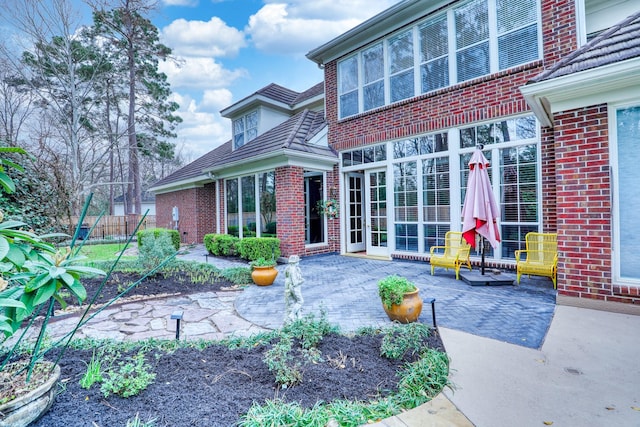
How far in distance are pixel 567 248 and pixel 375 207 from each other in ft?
16.1

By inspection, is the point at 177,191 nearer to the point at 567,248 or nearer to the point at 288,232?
the point at 288,232

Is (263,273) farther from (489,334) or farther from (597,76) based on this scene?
(597,76)

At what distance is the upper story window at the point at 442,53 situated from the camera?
632 centimetres

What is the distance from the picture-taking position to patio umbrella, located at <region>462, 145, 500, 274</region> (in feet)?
17.4

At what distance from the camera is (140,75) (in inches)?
704

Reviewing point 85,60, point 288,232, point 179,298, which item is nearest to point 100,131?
point 85,60

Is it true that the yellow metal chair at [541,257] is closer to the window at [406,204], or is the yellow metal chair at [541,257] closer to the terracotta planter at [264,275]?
the window at [406,204]

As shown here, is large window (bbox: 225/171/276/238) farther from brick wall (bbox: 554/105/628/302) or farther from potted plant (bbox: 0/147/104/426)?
potted plant (bbox: 0/147/104/426)

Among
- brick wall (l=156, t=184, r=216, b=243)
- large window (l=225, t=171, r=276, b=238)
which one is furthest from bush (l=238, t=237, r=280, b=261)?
brick wall (l=156, t=184, r=216, b=243)

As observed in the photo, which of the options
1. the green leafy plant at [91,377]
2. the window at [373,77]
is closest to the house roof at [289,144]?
the window at [373,77]

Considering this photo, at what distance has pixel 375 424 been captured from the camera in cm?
193

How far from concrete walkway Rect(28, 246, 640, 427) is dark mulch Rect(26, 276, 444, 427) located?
0.51 meters

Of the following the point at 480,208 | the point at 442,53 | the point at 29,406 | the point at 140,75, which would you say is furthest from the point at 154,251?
the point at 140,75

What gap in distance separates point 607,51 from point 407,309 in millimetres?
4243
